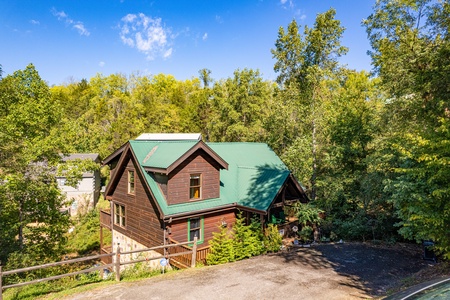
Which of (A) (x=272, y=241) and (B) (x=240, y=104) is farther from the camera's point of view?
(B) (x=240, y=104)

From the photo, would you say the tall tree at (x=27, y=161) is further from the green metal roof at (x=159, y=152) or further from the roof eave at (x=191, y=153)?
the roof eave at (x=191, y=153)

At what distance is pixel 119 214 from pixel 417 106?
59.9 ft

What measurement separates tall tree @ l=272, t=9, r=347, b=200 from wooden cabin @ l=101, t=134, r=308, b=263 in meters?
4.08

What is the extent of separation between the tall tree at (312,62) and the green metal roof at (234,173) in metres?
3.08

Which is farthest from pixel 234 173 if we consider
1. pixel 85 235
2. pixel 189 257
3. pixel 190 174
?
pixel 85 235

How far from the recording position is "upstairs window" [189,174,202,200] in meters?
15.2

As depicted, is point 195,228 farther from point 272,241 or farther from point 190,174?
point 272,241

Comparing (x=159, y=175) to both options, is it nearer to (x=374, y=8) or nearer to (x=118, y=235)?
(x=118, y=235)

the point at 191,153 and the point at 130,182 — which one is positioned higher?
the point at 191,153

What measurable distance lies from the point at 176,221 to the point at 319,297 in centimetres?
815

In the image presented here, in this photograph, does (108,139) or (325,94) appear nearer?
(325,94)

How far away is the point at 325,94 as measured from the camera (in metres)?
19.2

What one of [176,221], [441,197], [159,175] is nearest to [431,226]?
[441,197]

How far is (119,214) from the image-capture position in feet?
58.3
